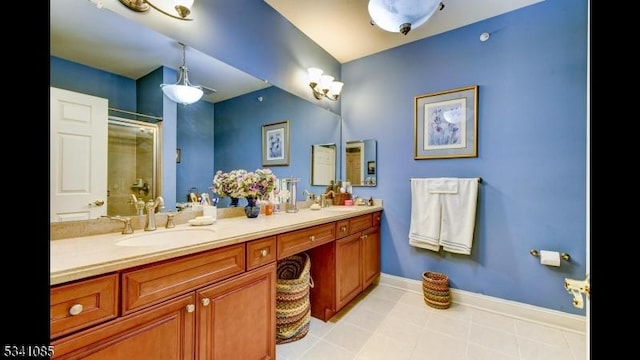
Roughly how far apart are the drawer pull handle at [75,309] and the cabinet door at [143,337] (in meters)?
0.06

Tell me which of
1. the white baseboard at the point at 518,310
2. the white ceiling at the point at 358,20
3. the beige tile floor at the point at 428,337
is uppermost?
the white ceiling at the point at 358,20

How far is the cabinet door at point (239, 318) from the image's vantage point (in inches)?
41.8

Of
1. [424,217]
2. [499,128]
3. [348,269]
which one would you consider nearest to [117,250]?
[348,269]

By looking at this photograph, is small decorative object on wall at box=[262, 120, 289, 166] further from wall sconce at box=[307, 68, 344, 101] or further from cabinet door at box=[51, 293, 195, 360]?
cabinet door at box=[51, 293, 195, 360]

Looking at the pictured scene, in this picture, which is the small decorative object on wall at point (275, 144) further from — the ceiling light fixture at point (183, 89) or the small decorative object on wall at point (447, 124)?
the small decorative object on wall at point (447, 124)

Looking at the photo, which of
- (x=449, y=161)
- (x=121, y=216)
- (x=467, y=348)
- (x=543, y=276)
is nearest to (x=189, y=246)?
(x=121, y=216)

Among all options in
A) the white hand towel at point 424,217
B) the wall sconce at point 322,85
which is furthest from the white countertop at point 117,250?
the wall sconce at point 322,85

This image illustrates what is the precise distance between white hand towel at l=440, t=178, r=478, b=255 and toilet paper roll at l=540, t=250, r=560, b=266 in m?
0.46

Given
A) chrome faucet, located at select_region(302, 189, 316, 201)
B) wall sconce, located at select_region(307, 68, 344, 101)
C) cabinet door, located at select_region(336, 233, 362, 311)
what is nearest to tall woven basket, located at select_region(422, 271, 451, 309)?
cabinet door, located at select_region(336, 233, 362, 311)

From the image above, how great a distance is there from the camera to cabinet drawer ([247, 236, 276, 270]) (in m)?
1.24

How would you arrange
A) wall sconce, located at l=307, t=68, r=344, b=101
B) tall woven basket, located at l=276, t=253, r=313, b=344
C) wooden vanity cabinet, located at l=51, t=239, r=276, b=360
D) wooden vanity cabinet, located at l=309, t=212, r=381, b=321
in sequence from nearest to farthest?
wooden vanity cabinet, located at l=51, t=239, r=276, b=360 < tall woven basket, located at l=276, t=253, r=313, b=344 < wooden vanity cabinet, located at l=309, t=212, r=381, b=321 < wall sconce, located at l=307, t=68, r=344, b=101

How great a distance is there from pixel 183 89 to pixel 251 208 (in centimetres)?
88

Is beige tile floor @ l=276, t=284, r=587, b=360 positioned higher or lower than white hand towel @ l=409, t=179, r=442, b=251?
lower
